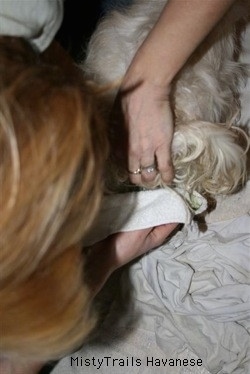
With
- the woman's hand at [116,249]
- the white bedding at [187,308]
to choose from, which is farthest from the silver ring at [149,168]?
the white bedding at [187,308]

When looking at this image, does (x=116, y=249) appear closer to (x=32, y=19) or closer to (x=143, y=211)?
(x=143, y=211)

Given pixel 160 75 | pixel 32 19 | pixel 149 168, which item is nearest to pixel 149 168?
pixel 149 168

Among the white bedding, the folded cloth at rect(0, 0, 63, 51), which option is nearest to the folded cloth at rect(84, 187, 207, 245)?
the white bedding

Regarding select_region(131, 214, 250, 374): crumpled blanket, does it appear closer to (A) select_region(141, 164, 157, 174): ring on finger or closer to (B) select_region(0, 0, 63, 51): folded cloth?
(A) select_region(141, 164, 157, 174): ring on finger

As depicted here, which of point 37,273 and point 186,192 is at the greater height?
point 37,273

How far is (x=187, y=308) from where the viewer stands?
1.27 meters

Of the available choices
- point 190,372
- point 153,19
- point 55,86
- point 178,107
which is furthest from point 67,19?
point 190,372

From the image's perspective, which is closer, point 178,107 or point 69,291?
point 69,291

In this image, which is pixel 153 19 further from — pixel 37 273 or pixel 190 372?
pixel 190 372

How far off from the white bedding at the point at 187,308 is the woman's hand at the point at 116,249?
0.14 metres

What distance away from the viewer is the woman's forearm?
2.93 ft

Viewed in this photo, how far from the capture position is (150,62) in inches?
36.5

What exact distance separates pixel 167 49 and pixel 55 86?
11.3 inches

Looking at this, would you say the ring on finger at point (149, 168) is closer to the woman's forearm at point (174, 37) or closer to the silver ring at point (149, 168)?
the silver ring at point (149, 168)
